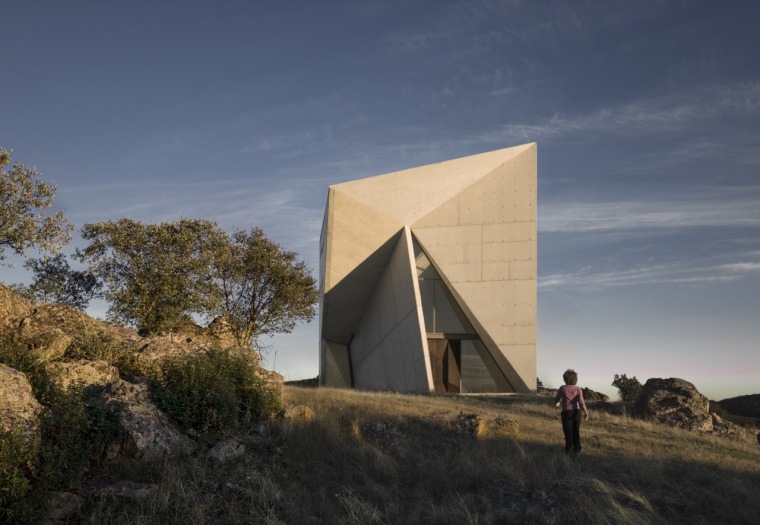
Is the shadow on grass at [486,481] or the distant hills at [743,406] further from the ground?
the distant hills at [743,406]

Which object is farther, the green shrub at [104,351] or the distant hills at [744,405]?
the distant hills at [744,405]

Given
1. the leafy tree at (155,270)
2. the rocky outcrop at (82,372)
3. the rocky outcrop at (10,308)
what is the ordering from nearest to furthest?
the rocky outcrop at (82,372), the rocky outcrop at (10,308), the leafy tree at (155,270)

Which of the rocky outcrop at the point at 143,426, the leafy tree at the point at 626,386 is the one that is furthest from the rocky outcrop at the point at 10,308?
the leafy tree at the point at 626,386

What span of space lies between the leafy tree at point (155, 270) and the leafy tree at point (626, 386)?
20.5 meters

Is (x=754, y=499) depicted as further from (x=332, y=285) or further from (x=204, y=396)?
(x=332, y=285)

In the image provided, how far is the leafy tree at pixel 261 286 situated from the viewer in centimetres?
2858

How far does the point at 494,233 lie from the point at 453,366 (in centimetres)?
714

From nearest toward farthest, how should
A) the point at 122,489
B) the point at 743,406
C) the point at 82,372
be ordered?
the point at 122,489
the point at 82,372
the point at 743,406

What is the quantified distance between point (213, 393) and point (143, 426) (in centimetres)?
182

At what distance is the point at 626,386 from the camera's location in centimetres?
3209

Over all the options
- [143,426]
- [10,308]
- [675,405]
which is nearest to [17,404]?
[143,426]

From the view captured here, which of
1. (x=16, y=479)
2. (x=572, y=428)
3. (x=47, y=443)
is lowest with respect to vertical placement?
(x=16, y=479)

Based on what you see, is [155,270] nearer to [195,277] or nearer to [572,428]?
[195,277]

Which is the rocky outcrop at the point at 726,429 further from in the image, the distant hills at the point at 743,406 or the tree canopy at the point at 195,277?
the tree canopy at the point at 195,277
